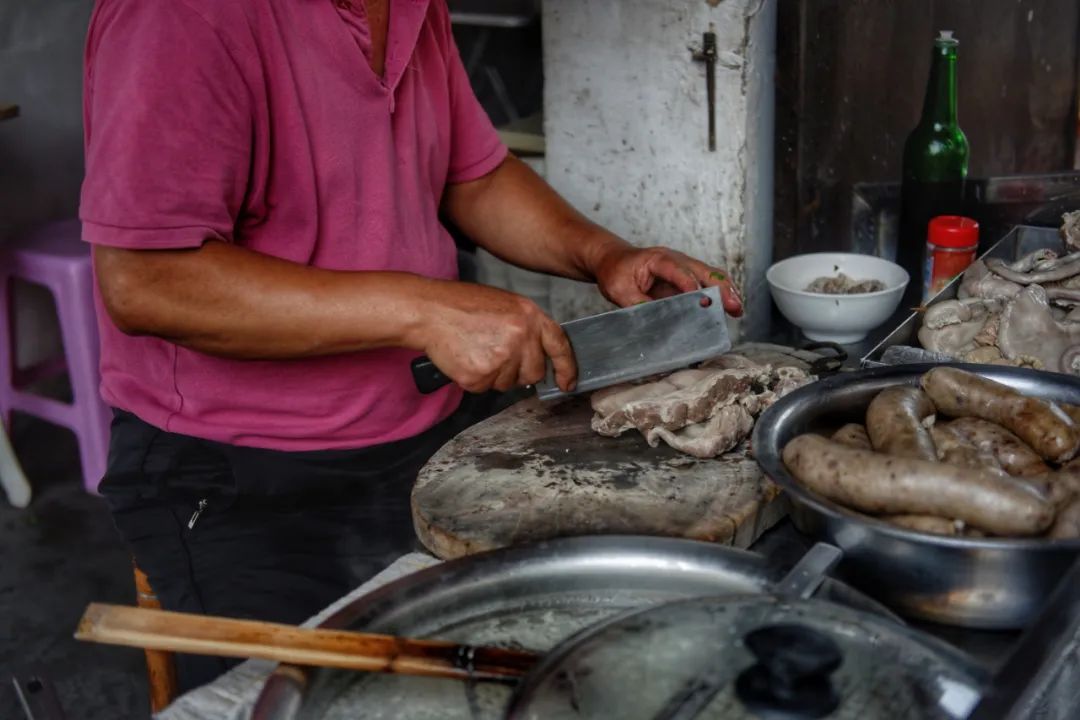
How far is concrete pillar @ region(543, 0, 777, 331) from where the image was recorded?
139 inches

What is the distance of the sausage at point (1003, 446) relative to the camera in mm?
1844

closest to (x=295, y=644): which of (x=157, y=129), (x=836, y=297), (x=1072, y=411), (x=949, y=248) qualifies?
(x=157, y=129)

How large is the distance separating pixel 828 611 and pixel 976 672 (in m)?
0.18

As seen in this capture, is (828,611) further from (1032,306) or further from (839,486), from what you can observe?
(1032,306)

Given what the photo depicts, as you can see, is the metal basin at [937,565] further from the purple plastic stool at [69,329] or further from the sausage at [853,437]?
the purple plastic stool at [69,329]

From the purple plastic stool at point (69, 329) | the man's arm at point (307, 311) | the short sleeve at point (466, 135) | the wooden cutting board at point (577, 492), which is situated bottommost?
the purple plastic stool at point (69, 329)

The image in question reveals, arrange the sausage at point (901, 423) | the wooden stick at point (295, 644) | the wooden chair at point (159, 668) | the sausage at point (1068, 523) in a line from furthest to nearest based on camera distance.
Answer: the wooden chair at point (159, 668)
the sausage at point (901, 423)
the sausage at point (1068, 523)
the wooden stick at point (295, 644)

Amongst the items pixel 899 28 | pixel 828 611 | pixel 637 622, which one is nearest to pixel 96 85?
pixel 637 622

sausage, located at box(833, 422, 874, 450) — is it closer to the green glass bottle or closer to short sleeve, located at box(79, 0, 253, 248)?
short sleeve, located at box(79, 0, 253, 248)

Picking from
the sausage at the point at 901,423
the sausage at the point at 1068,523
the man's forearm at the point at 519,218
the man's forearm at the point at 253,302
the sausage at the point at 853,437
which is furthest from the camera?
the man's forearm at the point at 519,218

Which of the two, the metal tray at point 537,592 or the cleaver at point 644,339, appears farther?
the cleaver at point 644,339

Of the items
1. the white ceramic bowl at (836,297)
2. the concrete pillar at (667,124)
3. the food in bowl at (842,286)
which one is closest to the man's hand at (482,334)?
the white ceramic bowl at (836,297)

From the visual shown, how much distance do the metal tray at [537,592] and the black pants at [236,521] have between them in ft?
2.79

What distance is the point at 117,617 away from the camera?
4.42 feet
